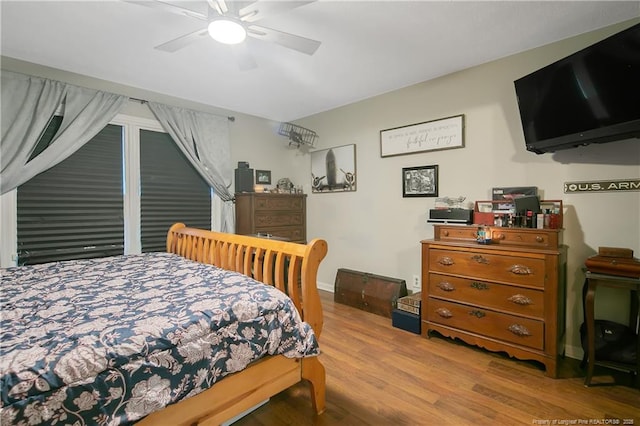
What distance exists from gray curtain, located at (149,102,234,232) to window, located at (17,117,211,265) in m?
0.15

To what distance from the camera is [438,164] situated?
114 inches

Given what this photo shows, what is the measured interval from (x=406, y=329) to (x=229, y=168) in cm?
271

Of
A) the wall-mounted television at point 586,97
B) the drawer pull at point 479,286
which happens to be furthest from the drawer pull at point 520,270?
the wall-mounted television at point 586,97

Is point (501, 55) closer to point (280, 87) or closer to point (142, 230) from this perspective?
point (280, 87)

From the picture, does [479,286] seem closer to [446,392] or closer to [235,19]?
[446,392]

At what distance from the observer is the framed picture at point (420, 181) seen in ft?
9.60

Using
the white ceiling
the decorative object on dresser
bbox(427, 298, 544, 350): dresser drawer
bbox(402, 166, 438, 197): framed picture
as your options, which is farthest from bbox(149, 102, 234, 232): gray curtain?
bbox(427, 298, 544, 350): dresser drawer

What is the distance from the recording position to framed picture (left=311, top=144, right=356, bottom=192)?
3.63 meters

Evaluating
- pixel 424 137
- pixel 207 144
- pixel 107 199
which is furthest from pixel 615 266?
pixel 107 199

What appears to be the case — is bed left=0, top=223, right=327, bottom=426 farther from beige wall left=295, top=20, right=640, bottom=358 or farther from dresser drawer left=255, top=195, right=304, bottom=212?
beige wall left=295, top=20, right=640, bottom=358

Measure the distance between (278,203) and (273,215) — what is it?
178mm

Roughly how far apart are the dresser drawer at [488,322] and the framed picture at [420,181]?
108cm

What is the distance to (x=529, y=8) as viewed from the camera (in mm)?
1844

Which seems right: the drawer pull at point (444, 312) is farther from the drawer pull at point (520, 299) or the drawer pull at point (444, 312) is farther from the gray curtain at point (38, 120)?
the gray curtain at point (38, 120)
